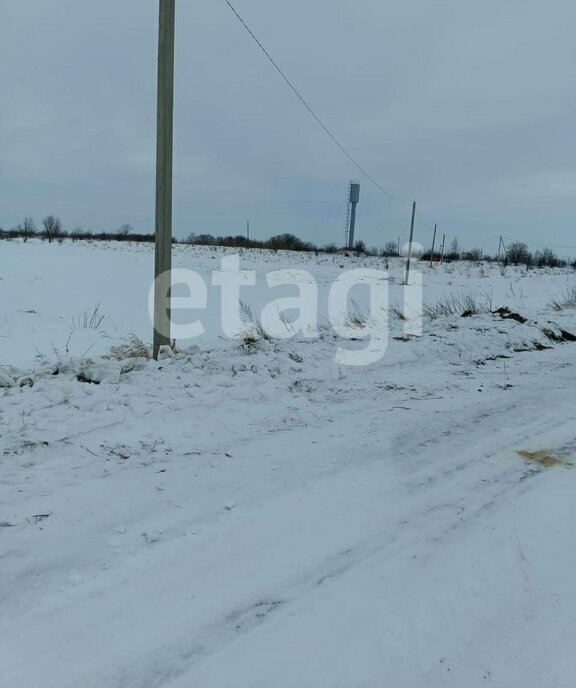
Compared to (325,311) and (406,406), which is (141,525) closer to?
(406,406)


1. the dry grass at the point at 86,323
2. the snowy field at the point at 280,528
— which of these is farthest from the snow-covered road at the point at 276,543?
the dry grass at the point at 86,323

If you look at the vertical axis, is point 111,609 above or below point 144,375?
below

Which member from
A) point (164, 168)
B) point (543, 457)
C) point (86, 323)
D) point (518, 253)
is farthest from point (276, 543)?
point (518, 253)

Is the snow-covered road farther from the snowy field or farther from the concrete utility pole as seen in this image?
the concrete utility pole

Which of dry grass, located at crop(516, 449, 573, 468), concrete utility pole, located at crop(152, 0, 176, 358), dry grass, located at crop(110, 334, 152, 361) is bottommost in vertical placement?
dry grass, located at crop(516, 449, 573, 468)

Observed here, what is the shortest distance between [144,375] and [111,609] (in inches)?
118

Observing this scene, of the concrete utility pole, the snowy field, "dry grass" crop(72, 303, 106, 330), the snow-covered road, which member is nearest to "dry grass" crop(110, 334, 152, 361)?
the concrete utility pole

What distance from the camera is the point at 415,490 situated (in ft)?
10.3

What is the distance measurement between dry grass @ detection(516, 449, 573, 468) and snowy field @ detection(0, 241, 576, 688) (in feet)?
0.07

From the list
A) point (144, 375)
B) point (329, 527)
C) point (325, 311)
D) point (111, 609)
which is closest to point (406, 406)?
point (329, 527)

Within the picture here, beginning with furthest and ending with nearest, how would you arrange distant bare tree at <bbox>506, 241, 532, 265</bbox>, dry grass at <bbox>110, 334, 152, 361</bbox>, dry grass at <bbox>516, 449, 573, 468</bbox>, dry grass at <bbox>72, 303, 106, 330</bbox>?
distant bare tree at <bbox>506, 241, 532, 265</bbox> < dry grass at <bbox>72, 303, 106, 330</bbox> < dry grass at <bbox>110, 334, 152, 361</bbox> < dry grass at <bbox>516, 449, 573, 468</bbox>

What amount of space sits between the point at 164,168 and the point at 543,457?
17.1ft

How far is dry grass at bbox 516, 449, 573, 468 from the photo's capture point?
11.7ft

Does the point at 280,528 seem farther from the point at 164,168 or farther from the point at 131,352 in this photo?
the point at 164,168
